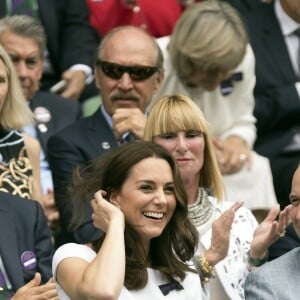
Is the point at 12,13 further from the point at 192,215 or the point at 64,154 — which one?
the point at 192,215

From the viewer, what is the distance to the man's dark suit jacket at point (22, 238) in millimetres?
6289

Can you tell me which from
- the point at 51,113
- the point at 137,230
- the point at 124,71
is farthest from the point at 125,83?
the point at 137,230

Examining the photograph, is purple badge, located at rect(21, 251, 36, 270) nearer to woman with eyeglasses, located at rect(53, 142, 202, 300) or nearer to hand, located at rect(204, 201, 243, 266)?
woman with eyeglasses, located at rect(53, 142, 202, 300)

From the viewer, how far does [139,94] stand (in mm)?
7543

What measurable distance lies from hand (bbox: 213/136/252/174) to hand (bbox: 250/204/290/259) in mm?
1515

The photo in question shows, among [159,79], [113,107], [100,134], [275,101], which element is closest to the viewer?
[100,134]

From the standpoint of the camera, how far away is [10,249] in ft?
20.7

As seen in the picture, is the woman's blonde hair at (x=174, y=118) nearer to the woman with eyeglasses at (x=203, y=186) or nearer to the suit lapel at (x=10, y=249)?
the woman with eyeglasses at (x=203, y=186)

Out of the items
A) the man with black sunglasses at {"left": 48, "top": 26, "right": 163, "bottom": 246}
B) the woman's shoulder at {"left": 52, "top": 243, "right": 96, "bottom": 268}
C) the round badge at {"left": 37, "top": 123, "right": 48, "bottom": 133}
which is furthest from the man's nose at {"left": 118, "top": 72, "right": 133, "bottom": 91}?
the woman's shoulder at {"left": 52, "top": 243, "right": 96, "bottom": 268}

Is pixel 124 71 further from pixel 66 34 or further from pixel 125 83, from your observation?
pixel 66 34

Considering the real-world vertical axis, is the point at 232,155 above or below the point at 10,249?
below

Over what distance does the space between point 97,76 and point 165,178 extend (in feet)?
5.75

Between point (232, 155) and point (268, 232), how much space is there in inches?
67.7

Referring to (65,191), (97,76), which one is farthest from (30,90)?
(65,191)
